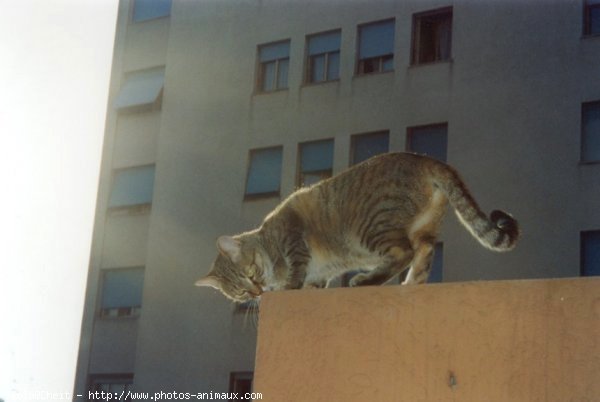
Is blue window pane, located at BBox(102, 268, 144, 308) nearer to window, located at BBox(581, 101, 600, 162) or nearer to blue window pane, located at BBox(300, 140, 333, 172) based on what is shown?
blue window pane, located at BBox(300, 140, 333, 172)

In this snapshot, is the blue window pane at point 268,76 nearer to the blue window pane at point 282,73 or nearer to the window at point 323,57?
the blue window pane at point 282,73

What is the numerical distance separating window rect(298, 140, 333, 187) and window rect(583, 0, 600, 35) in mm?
5937

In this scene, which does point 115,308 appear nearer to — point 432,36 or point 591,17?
point 432,36

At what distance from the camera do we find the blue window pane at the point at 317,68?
2458 cm

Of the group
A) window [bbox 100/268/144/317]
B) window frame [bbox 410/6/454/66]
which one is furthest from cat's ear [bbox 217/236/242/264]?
window [bbox 100/268/144/317]

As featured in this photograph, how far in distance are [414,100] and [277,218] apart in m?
15.8

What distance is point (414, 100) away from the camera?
74.8 ft

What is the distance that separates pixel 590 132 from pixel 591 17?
2278 millimetres

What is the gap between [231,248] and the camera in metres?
7.49

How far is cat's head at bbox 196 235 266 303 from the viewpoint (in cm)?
738

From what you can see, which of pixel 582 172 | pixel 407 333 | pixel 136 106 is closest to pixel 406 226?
pixel 407 333

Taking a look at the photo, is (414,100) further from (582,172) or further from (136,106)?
(136,106)

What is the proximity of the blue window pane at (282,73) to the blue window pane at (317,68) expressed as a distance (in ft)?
2.37

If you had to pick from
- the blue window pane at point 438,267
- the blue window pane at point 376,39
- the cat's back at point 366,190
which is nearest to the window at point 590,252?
the blue window pane at point 438,267
